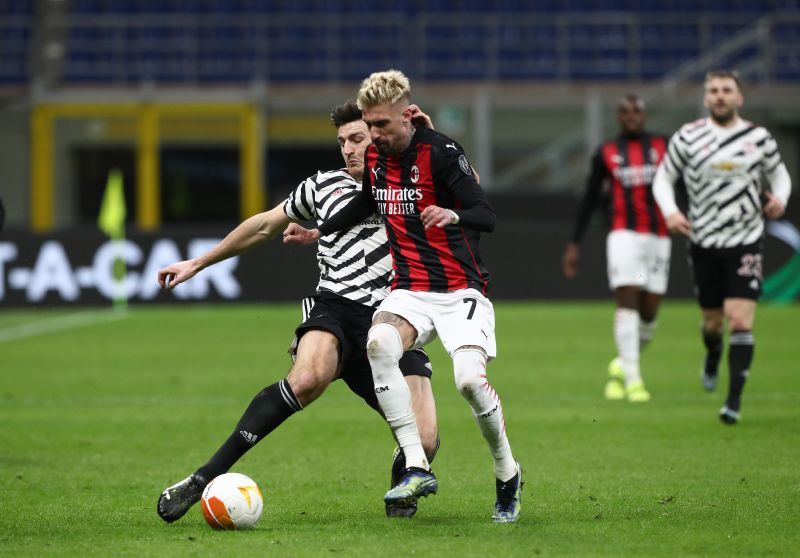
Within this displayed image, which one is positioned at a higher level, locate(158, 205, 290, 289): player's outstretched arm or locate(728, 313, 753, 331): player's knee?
locate(158, 205, 290, 289): player's outstretched arm

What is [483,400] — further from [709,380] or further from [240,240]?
[709,380]

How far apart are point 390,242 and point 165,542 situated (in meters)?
1.66

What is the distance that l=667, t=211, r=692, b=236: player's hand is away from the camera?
8977 mm

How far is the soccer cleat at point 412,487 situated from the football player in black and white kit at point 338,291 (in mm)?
273

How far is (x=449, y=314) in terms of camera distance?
595cm

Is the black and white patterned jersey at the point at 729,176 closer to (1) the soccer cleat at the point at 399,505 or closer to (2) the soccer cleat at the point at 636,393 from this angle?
(2) the soccer cleat at the point at 636,393

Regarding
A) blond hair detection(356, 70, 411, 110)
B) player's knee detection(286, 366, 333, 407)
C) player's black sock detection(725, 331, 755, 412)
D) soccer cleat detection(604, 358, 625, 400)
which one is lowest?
soccer cleat detection(604, 358, 625, 400)

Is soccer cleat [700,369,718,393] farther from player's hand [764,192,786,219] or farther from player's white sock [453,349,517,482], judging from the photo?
player's white sock [453,349,517,482]

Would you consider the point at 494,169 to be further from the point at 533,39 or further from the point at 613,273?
the point at 613,273

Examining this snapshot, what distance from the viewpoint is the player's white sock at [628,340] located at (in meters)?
10.8

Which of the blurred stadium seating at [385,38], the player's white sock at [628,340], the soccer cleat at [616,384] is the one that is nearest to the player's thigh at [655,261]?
the player's white sock at [628,340]

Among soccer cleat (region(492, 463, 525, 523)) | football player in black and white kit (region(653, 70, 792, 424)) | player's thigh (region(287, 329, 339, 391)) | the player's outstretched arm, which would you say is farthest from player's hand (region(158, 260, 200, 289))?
football player in black and white kit (region(653, 70, 792, 424))

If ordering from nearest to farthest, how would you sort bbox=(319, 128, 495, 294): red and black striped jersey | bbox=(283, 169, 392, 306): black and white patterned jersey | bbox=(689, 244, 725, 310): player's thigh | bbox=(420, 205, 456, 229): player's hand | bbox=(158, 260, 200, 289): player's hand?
1. bbox=(420, 205, 456, 229): player's hand
2. bbox=(319, 128, 495, 294): red and black striped jersey
3. bbox=(158, 260, 200, 289): player's hand
4. bbox=(283, 169, 392, 306): black and white patterned jersey
5. bbox=(689, 244, 725, 310): player's thigh

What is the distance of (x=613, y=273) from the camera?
1096cm
